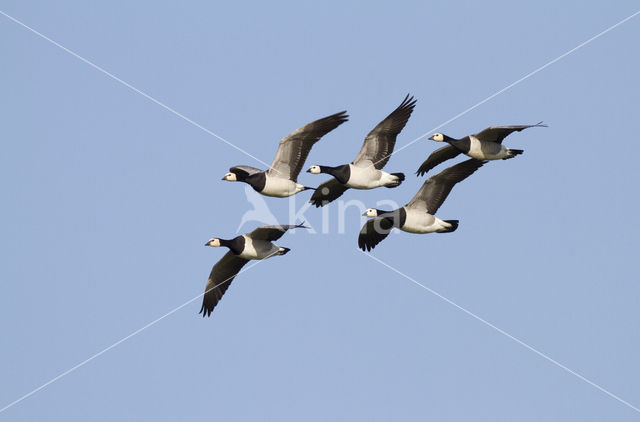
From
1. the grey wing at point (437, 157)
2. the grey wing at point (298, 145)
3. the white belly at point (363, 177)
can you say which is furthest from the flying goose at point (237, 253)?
the grey wing at point (437, 157)

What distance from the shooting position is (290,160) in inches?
1062

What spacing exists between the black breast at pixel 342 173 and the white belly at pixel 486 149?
9.13 feet

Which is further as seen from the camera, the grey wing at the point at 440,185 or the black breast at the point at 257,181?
the grey wing at the point at 440,185

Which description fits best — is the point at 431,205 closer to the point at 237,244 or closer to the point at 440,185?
the point at 440,185

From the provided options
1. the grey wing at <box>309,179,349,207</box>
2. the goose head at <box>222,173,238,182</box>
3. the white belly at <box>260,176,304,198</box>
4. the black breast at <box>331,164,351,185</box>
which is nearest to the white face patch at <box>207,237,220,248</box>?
the goose head at <box>222,173,238,182</box>

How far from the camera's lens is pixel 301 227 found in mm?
26094

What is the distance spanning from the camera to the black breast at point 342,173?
27.2m

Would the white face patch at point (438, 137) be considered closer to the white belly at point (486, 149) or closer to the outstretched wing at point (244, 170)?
the white belly at point (486, 149)

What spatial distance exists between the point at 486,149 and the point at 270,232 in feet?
17.0

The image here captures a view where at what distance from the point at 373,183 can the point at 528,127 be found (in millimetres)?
3673

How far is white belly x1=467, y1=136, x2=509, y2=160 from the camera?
89.9 feet

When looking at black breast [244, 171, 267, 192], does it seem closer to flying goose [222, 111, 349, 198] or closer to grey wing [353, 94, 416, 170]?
flying goose [222, 111, 349, 198]

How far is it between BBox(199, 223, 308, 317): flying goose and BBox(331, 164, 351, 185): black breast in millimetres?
1655

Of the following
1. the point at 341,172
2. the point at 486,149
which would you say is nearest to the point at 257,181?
the point at 341,172
